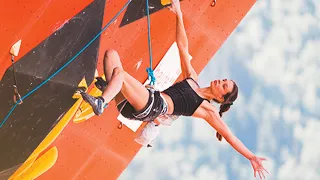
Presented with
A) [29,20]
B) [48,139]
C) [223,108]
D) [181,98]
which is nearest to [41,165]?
[48,139]

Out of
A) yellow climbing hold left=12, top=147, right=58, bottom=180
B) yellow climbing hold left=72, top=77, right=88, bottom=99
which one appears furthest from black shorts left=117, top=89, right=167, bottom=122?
yellow climbing hold left=12, top=147, right=58, bottom=180

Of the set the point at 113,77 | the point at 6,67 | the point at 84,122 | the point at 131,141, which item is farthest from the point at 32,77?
the point at 131,141

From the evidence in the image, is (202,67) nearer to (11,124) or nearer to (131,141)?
(131,141)

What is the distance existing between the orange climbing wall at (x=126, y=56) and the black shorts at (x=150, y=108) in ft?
3.19

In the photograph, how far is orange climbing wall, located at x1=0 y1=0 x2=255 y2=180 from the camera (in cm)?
390

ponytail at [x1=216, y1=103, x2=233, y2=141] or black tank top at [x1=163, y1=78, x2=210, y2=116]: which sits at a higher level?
ponytail at [x1=216, y1=103, x2=233, y2=141]

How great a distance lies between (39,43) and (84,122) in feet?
2.97

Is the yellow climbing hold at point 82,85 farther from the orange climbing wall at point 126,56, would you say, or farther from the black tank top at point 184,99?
the black tank top at point 184,99

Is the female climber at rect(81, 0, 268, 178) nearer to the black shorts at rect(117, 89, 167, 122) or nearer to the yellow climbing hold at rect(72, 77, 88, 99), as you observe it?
the black shorts at rect(117, 89, 167, 122)

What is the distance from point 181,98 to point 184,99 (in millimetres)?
18

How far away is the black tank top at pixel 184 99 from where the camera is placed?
9.64 ft

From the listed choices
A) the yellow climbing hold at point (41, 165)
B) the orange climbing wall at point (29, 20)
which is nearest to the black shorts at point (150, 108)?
the orange climbing wall at point (29, 20)

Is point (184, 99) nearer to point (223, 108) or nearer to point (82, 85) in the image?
point (223, 108)

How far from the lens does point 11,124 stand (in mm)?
3414
